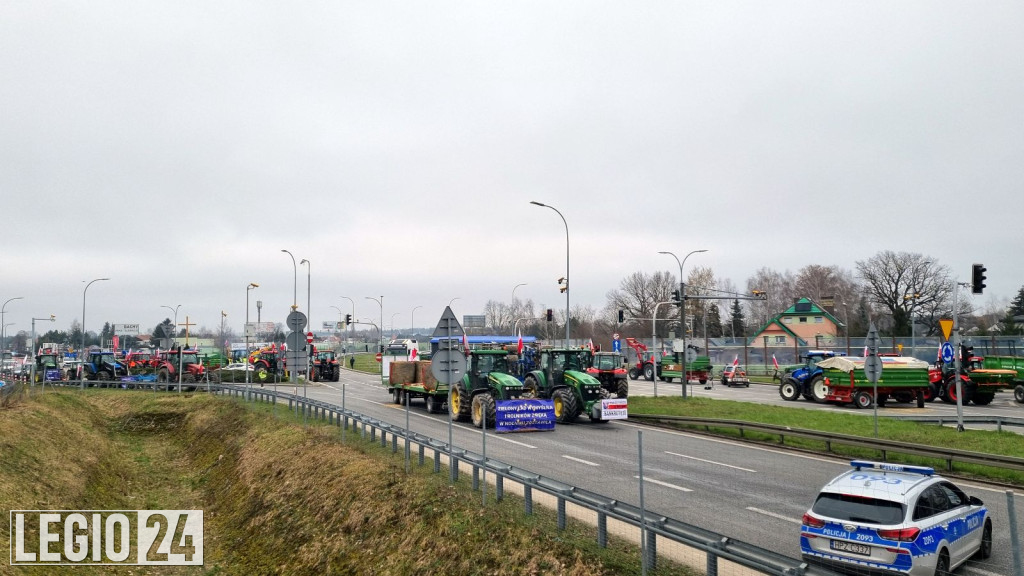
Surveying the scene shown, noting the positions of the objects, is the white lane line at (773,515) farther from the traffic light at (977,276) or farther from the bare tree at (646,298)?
the bare tree at (646,298)

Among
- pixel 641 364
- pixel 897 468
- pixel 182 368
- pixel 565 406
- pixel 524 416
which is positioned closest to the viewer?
pixel 897 468

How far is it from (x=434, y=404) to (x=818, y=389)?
19502mm

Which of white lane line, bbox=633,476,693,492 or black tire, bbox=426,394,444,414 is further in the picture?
black tire, bbox=426,394,444,414

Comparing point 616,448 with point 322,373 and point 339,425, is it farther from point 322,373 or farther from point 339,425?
point 322,373

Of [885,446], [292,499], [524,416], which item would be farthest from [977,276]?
[292,499]

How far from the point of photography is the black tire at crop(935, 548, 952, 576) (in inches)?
295

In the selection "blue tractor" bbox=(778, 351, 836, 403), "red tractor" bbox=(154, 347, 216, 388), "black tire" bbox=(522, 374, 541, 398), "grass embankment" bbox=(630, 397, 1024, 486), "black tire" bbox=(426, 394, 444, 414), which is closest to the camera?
"grass embankment" bbox=(630, 397, 1024, 486)

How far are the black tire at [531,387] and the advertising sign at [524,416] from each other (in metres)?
2.95

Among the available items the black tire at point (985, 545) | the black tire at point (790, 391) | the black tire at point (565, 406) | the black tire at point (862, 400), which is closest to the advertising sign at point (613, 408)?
the black tire at point (565, 406)

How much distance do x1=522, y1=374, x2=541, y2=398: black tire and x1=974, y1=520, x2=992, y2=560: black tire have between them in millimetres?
15994

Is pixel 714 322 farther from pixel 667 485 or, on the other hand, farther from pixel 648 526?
pixel 648 526

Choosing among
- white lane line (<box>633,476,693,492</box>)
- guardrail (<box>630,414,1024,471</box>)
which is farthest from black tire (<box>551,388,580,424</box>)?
white lane line (<box>633,476,693,492</box>)

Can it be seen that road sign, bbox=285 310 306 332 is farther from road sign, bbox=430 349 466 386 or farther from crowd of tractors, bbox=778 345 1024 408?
crowd of tractors, bbox=778 345 1024 408

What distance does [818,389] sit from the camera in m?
34.9
